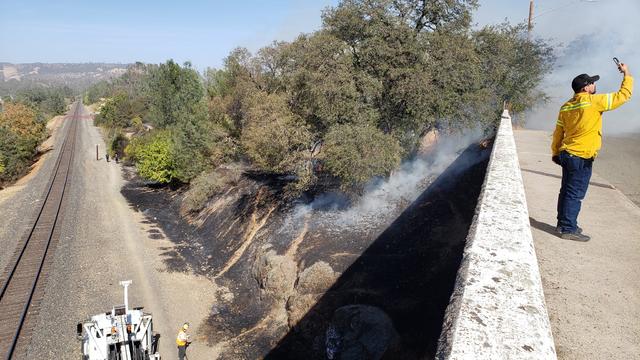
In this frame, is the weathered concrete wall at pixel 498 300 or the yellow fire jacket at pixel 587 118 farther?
the yellow fire jacket at pixel 587 118

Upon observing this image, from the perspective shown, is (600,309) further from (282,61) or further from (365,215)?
(282,61)

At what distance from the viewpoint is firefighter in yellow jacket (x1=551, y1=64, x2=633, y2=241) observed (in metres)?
4.58

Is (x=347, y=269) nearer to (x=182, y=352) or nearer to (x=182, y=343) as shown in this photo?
(x=182, y=343)

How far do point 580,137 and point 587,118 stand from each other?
230 mm

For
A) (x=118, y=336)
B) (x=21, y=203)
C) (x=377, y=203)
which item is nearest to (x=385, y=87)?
(x=377, y=203)

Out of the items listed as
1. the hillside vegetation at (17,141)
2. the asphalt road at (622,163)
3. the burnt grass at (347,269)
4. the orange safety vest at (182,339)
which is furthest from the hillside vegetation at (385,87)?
the hillside vegetation at (17,141)

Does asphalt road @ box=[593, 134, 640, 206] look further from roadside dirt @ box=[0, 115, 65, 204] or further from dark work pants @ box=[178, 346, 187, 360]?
roadside dirt @ box=[0, 115, 65, 204]

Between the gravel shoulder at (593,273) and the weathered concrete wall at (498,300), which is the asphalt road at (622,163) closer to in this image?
the gravel shoulder at (593,273)

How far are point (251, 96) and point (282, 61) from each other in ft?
10.9

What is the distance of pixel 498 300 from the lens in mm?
2562

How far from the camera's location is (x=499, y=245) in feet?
10.8

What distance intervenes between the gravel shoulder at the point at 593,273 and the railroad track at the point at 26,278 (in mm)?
16308

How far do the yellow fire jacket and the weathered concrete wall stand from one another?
1.44 meters

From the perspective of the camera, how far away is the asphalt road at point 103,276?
1448cm
